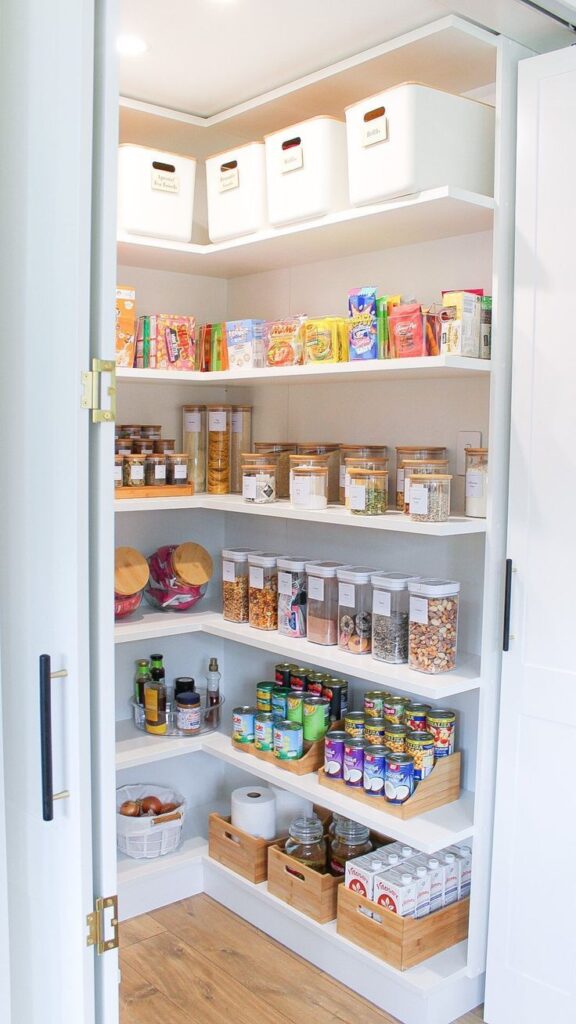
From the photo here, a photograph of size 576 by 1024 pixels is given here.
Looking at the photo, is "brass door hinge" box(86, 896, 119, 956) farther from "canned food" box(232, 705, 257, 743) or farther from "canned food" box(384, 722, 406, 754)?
"canned food" box(232, 705, 257, 743)

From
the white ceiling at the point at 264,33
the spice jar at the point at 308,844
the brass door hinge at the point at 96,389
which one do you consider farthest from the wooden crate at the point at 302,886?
the white ceiling at the point at 264,33

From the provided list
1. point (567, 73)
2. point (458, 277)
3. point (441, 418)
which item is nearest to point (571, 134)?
point (567, 73)

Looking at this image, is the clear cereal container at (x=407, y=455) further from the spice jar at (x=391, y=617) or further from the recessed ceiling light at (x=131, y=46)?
the recessed ceiling light at (x=131, y=46)

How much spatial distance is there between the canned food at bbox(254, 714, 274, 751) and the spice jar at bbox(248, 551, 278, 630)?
0.27m

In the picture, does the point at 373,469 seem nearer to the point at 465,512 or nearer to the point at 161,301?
the point at 465,512

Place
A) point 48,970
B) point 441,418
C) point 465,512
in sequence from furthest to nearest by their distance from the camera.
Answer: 1. point 441,418
2. point 465,512
3. point 48,970

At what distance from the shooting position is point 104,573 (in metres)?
1.42

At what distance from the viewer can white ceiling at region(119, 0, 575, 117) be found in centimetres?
211

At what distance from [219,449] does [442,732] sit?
3.86 feet

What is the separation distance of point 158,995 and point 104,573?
5.24 ft

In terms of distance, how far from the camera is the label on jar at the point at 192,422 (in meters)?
3.12

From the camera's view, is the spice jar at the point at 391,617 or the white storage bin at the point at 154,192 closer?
the spice jar at the point at 391,617

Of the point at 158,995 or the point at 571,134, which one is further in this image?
the point at 158,995

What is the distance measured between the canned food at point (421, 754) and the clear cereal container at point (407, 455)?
609 millimetres
